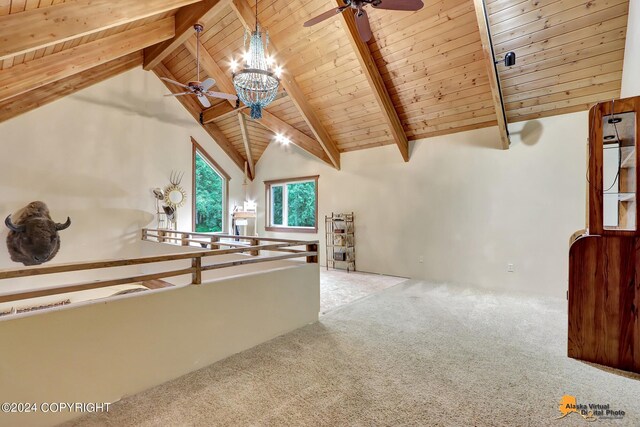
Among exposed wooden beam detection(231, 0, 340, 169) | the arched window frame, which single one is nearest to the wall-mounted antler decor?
the arched window frame

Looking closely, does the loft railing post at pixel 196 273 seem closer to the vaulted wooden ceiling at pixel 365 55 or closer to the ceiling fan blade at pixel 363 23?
the ceiling fan blade at pixel 363 23

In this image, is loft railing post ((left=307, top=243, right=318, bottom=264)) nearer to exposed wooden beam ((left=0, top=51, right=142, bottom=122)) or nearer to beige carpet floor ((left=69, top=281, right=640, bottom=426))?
beige carpet floor ((left=69, top=281, right=640, bottom=426))

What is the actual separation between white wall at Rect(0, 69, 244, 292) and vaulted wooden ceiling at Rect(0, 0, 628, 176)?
373 millimetres

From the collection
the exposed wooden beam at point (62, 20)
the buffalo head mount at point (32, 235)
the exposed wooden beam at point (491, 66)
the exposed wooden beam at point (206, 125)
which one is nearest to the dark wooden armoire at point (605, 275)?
the exposed wooden beam at point (491, 66)

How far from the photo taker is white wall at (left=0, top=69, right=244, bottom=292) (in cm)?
507

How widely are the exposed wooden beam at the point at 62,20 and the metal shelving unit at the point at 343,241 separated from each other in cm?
474

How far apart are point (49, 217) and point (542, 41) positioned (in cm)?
799

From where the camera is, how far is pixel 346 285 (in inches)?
207

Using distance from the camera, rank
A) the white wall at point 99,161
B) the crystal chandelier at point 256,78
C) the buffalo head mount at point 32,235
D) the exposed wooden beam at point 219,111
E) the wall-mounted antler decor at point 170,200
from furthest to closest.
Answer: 1. the wall-mounted antler decor at point 170,200
2. the exposed wooden beam at point 219,111
3. the white wall at point 99,161
4. the buffalo head mount at point 32,235
5. the crystal chandelier at point 256,78

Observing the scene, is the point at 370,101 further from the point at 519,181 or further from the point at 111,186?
the point at 111,186

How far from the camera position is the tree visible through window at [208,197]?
7.69 meters

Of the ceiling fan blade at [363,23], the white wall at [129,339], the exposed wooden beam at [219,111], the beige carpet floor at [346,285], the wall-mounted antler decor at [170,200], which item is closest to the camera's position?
the white wall at [129,339]

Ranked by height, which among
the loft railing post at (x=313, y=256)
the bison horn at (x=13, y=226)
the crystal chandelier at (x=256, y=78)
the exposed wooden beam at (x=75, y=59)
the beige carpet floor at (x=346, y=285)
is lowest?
the beige carpet floor at (x=346, y=285)

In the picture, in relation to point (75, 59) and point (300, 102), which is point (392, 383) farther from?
point (75, 59)
